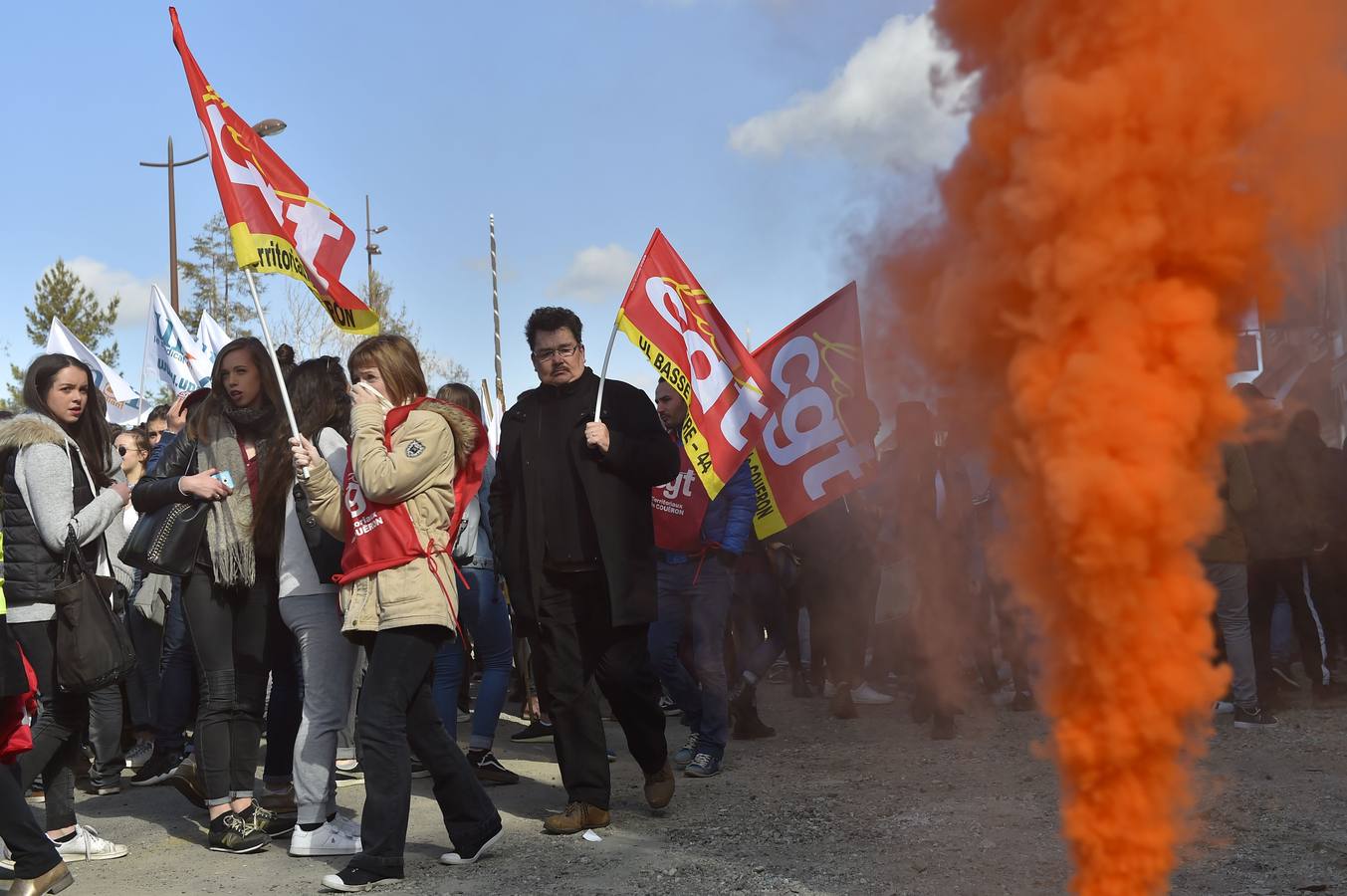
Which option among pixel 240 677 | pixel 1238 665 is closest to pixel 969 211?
pixel 240 677

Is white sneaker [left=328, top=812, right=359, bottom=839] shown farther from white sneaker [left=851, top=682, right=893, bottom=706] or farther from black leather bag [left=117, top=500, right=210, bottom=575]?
white sneaker [left=851, top=682, right=893, bottom=706]

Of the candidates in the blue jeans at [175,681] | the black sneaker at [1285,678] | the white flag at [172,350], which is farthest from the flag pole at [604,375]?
the white flag at [172,350]

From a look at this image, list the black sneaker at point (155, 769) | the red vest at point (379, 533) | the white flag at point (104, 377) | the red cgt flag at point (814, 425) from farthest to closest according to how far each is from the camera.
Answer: the white flag at point (104, 377), the red cgt flag at point (814, 425), the black sneaker at point (155, 769), the red vest at point (379, 533)

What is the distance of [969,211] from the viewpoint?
339cm

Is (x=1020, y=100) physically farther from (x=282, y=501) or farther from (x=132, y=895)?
(x=132, y=895)

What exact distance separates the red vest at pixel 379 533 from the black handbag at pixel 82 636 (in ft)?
4.18

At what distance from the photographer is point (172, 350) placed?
48.5ft

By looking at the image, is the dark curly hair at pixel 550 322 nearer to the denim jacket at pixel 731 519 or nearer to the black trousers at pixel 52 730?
the denim jacket at pixel 731 519

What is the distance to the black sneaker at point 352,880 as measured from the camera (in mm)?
5164

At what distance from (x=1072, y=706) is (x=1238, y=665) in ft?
18.5

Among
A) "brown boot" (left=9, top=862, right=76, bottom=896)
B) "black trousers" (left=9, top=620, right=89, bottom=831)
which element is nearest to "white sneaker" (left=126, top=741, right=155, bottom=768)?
"black trousers" (left=9, top=620, right=89, bottom=831)

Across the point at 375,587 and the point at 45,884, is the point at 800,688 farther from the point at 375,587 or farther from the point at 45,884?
Answer: the point at 45,884

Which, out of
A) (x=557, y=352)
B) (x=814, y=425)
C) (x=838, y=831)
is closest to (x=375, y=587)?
(x=557, y=352)

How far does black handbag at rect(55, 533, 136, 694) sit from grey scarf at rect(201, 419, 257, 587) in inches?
22.6
